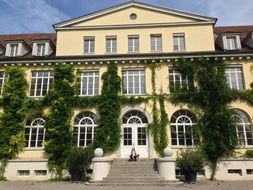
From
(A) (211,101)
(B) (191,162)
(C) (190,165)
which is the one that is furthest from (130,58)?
(C) (190,165)

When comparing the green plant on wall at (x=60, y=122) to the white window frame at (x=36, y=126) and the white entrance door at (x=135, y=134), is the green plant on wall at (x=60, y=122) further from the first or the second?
the white entrance door at (x=135, y=134)

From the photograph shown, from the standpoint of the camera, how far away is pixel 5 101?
21.2 meters

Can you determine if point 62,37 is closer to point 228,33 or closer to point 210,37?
point 210,37

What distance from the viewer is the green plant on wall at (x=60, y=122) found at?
1966cm

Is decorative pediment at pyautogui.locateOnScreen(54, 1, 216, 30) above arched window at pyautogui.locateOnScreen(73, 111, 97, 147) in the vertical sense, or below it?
above

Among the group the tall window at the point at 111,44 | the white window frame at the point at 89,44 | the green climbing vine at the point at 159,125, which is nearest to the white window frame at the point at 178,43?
→ the green climbing vine at the point at 159,125

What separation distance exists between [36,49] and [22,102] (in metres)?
4.64

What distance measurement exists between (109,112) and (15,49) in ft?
31.6

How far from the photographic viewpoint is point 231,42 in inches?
886

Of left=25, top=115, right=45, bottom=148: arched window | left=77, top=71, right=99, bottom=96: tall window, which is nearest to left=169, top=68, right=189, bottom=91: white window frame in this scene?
left=77, top=71, right=99, bottom=96: tall window

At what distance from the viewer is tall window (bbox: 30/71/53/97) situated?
2195 cm

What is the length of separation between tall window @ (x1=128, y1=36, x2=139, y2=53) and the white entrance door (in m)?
5.11

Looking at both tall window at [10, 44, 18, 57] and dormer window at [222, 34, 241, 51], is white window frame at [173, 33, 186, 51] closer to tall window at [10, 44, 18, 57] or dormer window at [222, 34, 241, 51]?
dormer window at [222, 34, 241, 51]

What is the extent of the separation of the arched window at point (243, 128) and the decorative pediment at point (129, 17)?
846cm
